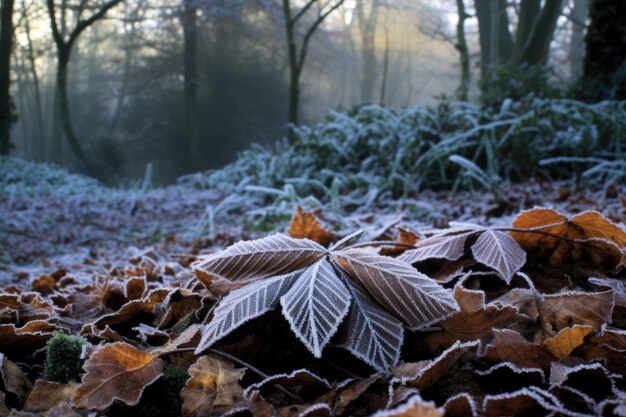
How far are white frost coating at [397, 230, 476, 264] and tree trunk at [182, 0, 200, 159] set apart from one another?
16.0 meters

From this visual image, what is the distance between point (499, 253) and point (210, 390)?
57 cm

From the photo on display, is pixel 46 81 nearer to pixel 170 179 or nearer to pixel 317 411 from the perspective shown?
pixel 170 179

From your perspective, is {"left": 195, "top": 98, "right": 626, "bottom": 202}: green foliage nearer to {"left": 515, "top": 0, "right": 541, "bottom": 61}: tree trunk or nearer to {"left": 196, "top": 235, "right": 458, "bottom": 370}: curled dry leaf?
{"left": 196, "top": 235, "right": 458, "bottom": 370}: curled dry leaf

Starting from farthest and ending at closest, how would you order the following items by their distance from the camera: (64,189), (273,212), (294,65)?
(294,65) → (64,189) → (273,212)

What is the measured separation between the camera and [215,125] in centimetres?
1711

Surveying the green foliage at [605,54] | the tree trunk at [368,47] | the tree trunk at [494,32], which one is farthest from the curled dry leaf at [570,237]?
the tree trunk at [368,47]

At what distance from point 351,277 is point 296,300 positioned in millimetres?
118

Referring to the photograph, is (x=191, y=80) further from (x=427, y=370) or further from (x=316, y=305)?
(x=427, y=370)

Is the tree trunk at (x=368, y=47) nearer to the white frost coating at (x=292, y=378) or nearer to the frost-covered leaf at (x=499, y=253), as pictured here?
the frost-covered leaf at (x=499, y=253)

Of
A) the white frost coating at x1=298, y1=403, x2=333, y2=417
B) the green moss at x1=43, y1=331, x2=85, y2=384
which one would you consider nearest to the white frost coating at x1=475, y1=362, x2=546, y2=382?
the white frost coating at x1=298, y1=403, x2=333, y2=417

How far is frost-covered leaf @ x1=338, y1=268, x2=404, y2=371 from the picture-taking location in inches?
23.7

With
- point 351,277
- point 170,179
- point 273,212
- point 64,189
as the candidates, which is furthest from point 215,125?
point 351,277

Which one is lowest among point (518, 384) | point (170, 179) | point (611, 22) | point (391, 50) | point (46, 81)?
point (170, 179)

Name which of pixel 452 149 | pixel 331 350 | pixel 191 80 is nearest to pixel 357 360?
pixel 331 350
